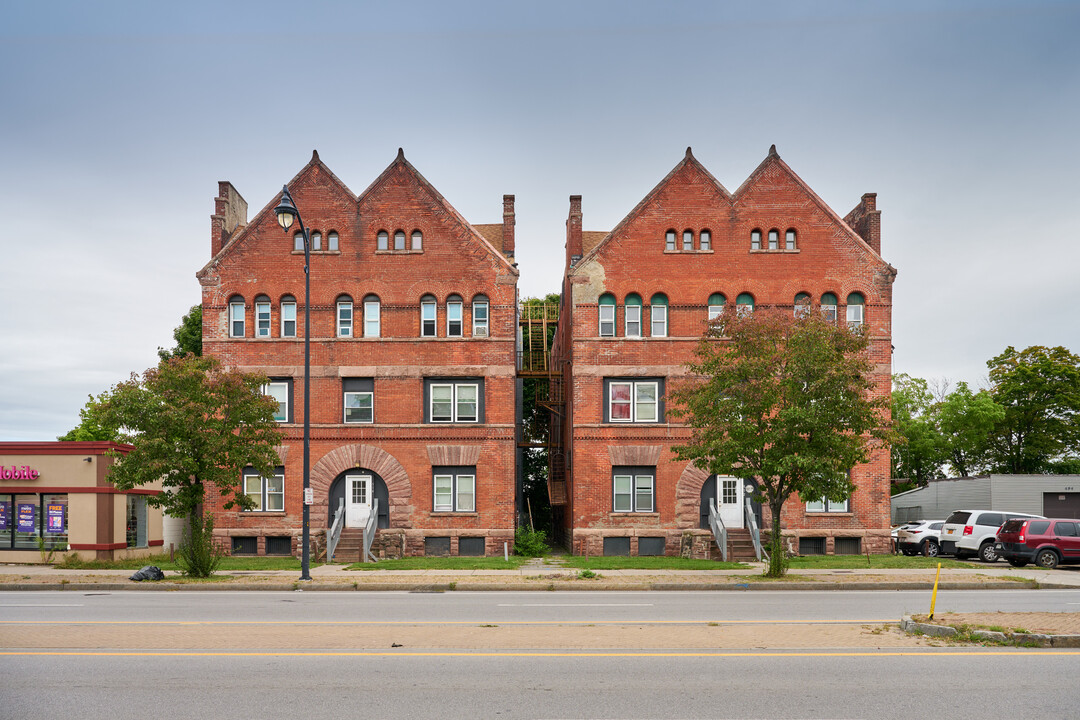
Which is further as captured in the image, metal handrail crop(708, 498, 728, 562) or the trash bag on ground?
metal handrail crop(708, 498, 728, 562)

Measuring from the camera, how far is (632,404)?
1225 inches

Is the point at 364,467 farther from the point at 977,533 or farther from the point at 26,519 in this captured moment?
the point at 977,533

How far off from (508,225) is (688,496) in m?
13.0

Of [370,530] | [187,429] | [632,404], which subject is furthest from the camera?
[632,404]

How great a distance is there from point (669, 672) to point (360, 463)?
22392 mm

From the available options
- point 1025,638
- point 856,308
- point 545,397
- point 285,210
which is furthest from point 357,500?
point 1025,638

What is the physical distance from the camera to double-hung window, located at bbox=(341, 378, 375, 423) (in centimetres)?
3108

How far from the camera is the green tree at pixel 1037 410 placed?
183 feet

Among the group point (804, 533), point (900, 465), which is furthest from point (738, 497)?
point (900, 465)

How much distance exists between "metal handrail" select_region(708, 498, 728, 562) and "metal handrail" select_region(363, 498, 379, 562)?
11.8m

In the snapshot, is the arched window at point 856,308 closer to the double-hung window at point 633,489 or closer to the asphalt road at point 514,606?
the double-hung window at point 633,489

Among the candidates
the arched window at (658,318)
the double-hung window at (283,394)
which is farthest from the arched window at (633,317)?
the double-hung window at (283,394)

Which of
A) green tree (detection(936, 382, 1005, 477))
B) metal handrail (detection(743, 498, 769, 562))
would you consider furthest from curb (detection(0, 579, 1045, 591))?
green tree (detection(936, 382, 1005, 477))

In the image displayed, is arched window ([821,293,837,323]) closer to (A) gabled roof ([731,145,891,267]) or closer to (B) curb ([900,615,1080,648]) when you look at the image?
(A) gabled roof ([731,145,891,267])
